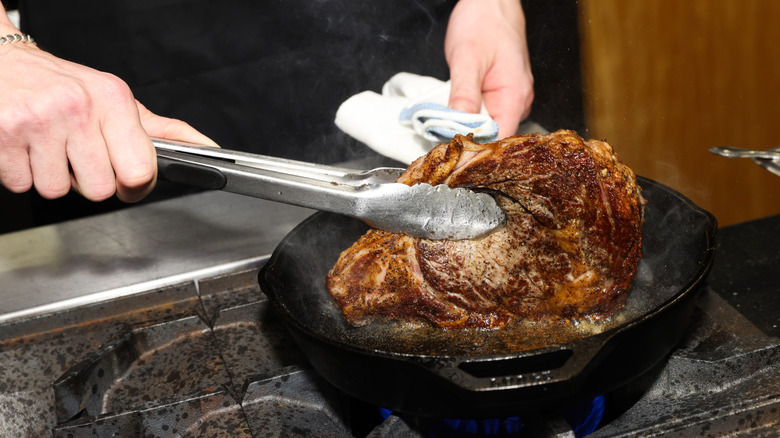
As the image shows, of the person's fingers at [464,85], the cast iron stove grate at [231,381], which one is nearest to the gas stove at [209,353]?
the cast iron stove grate at [231,381]

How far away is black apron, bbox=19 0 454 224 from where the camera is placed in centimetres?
214

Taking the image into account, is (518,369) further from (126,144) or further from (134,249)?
(134,249)

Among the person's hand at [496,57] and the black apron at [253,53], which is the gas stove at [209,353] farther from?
the person's hand at [496,57]

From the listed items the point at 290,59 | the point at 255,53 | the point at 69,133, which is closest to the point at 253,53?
the point at 255,53

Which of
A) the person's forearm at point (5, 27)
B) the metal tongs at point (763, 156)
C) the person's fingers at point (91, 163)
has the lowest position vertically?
the metal tongs at point (763, 156)

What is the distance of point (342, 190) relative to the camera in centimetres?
133

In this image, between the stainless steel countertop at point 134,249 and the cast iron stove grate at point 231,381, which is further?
the stainless steel countertop at point 134,249

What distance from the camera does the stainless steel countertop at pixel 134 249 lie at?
2053mm

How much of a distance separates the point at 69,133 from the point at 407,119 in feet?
3.04

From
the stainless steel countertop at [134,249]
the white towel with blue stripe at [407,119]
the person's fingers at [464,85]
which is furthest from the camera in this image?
the stainless steel countertop at [134,249]

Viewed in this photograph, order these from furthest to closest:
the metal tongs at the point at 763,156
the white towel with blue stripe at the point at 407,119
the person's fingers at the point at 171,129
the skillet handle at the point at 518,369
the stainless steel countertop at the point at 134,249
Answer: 1. the stainless steel countertop at the point at 134,249
2. the white towel with blue stripe at the point at 407,119
3. the person's fingers at the point at 171,129
4. the metal tongs at the point at 763,156
5. the skillet handle at the point at 518,369

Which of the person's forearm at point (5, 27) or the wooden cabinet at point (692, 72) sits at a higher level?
the person's forearm at point (5, 27)

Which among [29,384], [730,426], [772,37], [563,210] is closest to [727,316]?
[730,426]

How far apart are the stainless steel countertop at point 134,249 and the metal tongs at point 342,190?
0.79m
